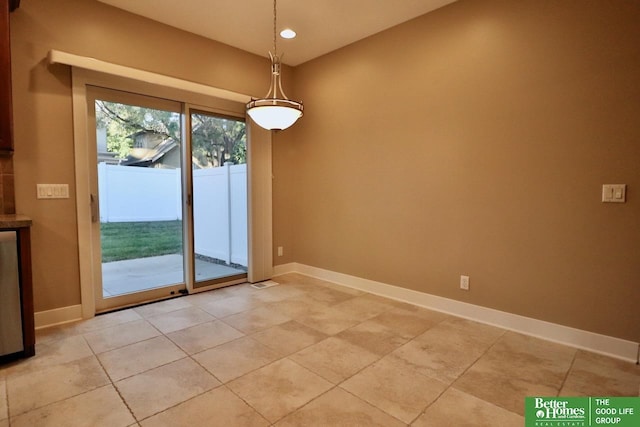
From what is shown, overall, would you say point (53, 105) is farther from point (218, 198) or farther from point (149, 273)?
point (149, 273)

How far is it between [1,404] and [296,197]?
Answer: 342 cm

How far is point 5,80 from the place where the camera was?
232cm

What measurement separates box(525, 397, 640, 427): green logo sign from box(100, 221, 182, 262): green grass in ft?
11.6

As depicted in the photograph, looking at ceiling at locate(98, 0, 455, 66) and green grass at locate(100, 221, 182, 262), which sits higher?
ceiling at locate(98, 0, 455, 66)

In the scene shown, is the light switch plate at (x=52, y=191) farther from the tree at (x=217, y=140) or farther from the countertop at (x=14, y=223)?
the tree at (x=217, y=140)

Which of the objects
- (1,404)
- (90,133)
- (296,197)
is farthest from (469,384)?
(90,133)

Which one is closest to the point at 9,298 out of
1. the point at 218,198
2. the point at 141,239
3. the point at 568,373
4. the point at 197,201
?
the point at 141,239

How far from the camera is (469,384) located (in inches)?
78.3

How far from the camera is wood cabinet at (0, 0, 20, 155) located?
230 cm

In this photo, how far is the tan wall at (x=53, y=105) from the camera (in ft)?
8.68

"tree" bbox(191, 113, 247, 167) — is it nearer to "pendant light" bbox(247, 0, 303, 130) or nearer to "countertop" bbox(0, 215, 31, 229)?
"pendant light" bbox(247, 0, 303, 130)

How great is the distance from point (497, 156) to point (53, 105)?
151 inches

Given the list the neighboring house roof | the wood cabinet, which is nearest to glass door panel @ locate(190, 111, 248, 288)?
the neighboring house roof

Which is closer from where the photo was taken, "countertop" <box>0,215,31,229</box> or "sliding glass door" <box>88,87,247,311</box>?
"countertop" <box>0,215,31,229</box>
